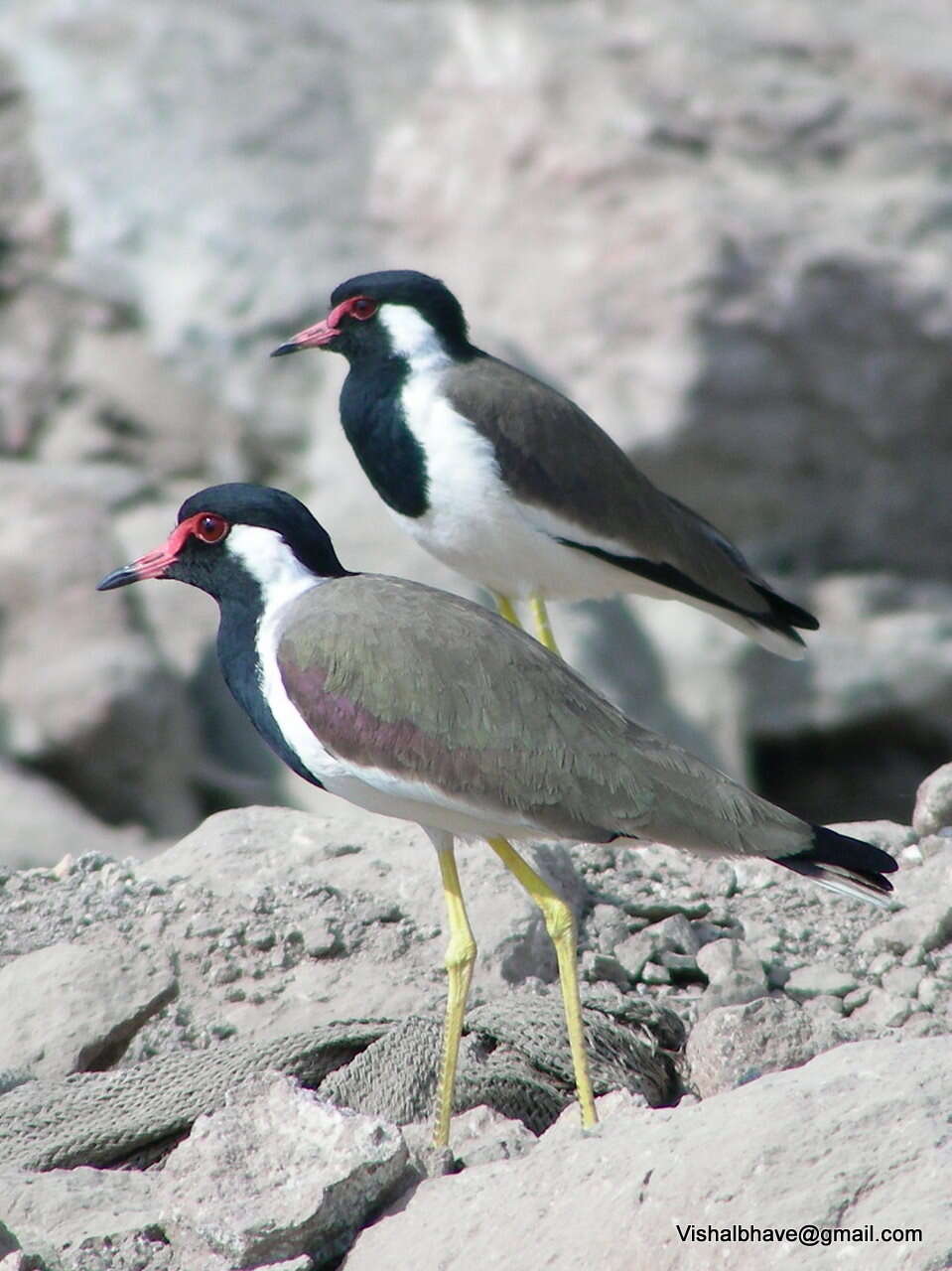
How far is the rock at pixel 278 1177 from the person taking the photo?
397 centimetres

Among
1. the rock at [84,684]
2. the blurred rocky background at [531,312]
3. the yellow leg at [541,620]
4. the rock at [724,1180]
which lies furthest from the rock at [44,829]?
the rock at [724,1180]

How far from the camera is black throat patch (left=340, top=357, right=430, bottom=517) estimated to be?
6.57 metres

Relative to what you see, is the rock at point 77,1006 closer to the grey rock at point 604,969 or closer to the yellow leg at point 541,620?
the grey rock at point 604,969

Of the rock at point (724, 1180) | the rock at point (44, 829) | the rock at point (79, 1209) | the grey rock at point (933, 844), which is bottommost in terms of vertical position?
the rock at point (79, 1209)

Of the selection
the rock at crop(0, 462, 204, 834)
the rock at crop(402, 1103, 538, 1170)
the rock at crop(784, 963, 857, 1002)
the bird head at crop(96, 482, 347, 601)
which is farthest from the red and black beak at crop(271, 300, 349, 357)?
the rock at crop(0, 462, 204, 834)

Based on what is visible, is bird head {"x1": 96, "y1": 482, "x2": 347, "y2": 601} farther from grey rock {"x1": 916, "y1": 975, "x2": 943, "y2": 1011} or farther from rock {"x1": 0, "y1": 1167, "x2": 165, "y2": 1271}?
grey rock {"x1": 916, "y1": 975, "x2": 943, "y2": 1011}

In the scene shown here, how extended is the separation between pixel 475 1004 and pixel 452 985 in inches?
21.6

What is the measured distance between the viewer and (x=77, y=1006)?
5211 mm

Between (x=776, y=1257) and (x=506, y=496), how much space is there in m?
3.61

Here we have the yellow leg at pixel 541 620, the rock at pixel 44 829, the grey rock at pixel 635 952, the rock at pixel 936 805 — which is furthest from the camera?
the rock at pixel 44 829

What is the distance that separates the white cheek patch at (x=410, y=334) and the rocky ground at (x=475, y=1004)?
1531 millimetres

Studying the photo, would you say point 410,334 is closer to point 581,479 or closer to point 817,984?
point 581,479

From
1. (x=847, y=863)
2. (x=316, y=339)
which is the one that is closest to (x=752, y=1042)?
(x=847, y=863)

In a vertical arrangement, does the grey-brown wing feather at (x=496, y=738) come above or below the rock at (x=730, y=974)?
above
